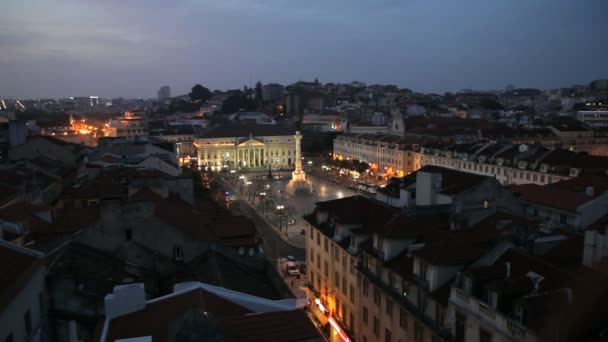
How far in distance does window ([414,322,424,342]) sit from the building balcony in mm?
3086

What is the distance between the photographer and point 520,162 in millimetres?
65750

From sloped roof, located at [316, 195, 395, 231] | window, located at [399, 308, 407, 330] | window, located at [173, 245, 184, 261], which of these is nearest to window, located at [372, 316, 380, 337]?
window, located at [399, 308, 407, 330]

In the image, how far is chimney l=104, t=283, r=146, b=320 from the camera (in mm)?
15070

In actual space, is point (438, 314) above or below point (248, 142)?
above

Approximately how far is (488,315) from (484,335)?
92cm

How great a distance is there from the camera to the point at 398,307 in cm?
2378

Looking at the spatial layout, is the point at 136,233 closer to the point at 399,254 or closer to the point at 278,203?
the point at 399,254

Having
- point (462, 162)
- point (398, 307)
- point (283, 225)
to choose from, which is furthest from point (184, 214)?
point (462, 162)

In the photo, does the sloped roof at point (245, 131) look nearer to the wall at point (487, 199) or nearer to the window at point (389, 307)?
the wall at point (487, 199)

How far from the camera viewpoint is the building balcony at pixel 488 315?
52.6 ft

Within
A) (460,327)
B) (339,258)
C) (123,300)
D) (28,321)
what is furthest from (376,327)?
(28,321)

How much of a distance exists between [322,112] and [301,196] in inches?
4481

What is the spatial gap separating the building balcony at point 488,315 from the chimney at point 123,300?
37.7 ft

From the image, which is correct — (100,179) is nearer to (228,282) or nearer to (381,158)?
(228,282)
